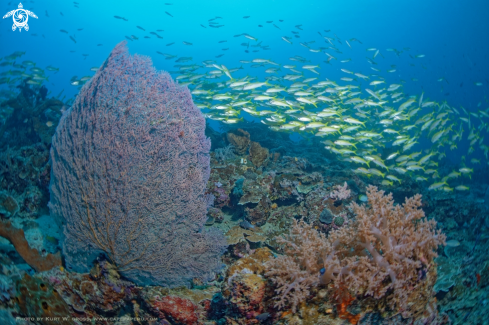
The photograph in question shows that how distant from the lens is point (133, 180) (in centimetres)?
375

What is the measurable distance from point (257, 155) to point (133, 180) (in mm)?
6330

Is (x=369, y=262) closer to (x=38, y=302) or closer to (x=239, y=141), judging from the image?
(x=38, y=302)

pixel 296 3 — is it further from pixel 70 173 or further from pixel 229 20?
pixel 70 173

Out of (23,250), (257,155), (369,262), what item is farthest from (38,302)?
(257,155)

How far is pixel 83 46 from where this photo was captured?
133500mm

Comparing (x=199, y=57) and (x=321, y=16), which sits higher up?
(x=321, y=16)

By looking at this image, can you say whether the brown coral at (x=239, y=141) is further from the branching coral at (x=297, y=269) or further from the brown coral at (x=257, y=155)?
the branching coral at (x=297, y=269)

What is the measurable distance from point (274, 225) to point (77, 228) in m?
4.78

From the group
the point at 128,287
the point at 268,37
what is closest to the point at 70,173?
the point at 128,287

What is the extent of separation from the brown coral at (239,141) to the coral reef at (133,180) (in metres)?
5.35

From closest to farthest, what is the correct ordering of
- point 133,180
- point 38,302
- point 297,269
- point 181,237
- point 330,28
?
point 38,302, point 297,269, point 133,180, point 181,237, point 330,28

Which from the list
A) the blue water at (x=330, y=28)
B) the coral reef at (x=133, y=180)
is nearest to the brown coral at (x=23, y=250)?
the coral reef at (x=133, y=180)

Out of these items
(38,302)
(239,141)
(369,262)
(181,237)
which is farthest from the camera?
(239,141)

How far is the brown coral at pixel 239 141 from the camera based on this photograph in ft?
32.5
